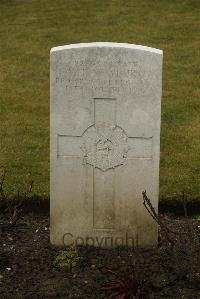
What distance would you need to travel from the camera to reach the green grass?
6.95 m

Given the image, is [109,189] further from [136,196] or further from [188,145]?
[188,145]

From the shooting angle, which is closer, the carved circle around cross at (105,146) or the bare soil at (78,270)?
the bare soil at (78,270)

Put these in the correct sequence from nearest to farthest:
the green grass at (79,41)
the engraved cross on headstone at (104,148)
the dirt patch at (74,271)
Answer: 1. the dirt patch at (74,271)
2. the engraved cross on headstone at (104,148)
3. the green grass at (79,41)

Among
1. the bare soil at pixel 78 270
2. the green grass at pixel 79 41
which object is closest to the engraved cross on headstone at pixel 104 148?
the bare soil at pixel 78 270

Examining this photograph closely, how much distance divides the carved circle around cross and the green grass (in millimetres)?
1255

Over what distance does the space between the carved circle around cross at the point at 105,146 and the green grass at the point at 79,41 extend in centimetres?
126

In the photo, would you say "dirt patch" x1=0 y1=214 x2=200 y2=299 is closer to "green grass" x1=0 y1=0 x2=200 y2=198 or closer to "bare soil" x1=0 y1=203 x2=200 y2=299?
"bare soil" x1=0 y1=203 x2=200 y2=299

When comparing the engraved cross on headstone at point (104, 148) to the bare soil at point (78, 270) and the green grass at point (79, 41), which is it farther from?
the green grass at point (79, 41)

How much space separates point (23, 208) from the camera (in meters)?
6.12

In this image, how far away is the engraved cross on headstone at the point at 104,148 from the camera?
5047mm

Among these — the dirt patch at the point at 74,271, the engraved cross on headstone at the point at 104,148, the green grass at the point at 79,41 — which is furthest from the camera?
the green grass at the point at 79,41

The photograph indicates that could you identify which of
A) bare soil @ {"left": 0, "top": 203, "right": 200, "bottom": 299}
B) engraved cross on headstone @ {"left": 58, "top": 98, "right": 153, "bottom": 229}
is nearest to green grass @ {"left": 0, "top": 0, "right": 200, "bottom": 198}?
bare soil @ {"left": 0, "top": 203, "right": 200, "bottom": 299}

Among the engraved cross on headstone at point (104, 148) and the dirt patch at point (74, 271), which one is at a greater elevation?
the engraved cross on headstone at point (104, 148)

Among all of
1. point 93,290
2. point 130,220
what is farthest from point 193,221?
point 93,290
